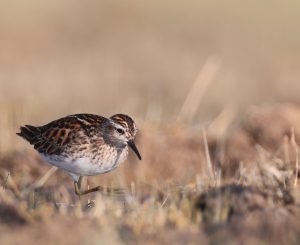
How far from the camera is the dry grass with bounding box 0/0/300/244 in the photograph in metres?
6.07

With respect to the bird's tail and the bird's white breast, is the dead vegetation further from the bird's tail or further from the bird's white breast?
the bird's tail

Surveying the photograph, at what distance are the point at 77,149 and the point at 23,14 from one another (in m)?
18.0

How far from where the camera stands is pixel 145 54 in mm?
23625

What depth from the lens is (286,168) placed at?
8547mm

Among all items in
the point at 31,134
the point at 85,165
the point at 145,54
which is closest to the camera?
the point at 85,165

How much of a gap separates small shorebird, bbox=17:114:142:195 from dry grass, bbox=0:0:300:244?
330mm

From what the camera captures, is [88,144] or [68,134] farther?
[68,134]

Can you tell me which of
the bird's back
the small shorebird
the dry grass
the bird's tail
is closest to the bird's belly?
the small shorebird

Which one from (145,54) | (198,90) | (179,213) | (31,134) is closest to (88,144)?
(31,134)

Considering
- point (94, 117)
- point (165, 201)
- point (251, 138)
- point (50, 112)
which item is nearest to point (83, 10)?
point (50, 112)

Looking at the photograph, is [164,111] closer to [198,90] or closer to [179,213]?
[198,90]

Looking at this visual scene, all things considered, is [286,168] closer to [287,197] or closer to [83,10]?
[287,197]

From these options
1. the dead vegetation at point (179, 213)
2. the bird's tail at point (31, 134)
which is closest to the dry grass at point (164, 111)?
the dead vegetation at point (179, 213)

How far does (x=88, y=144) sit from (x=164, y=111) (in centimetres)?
Result: 875
